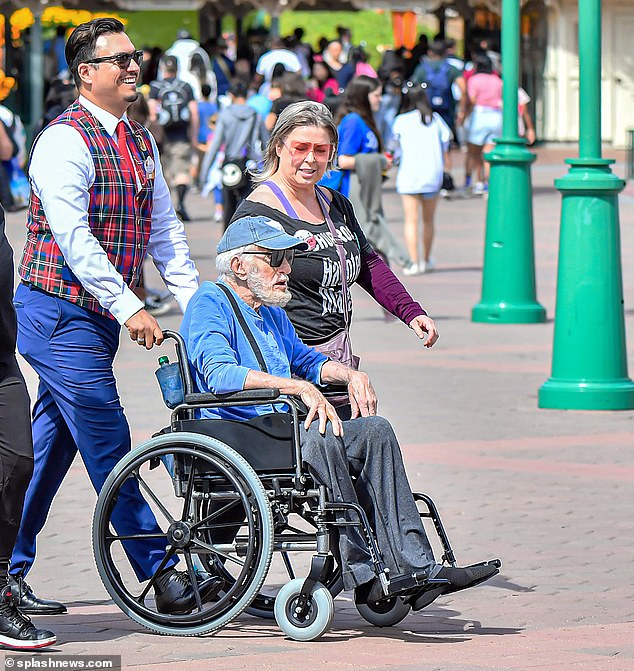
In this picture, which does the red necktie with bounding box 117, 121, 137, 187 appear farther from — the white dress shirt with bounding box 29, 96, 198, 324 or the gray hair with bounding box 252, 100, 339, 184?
the gray hair with bounding box 252, 100, 339, 184

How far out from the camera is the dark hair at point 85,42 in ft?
18.2

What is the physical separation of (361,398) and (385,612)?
2.17 ft

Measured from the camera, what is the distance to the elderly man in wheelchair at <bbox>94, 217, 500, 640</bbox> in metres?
5.10

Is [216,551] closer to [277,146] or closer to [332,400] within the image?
[332,400]

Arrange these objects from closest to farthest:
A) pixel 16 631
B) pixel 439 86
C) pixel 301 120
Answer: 1. pixel 16 631
2. pixel 301 120
3. pixel 439 86

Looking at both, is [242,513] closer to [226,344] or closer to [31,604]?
[226,344]

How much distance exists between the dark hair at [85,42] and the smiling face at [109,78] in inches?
0.7

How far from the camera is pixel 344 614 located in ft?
18.6

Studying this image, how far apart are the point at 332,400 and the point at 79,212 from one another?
1050mm

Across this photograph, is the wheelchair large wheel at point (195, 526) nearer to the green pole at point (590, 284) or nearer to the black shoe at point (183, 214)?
the green pole at point (590, 284)

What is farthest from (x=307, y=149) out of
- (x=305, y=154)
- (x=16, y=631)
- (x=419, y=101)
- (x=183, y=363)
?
(x=419, y=101)

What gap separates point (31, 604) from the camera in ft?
18.0

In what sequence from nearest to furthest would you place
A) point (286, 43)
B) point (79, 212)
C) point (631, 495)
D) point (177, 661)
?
point (177, 661) < point (79, 212) < point (631, 495) < point (286, 43)

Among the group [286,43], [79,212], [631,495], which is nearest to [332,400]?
[79,212]
